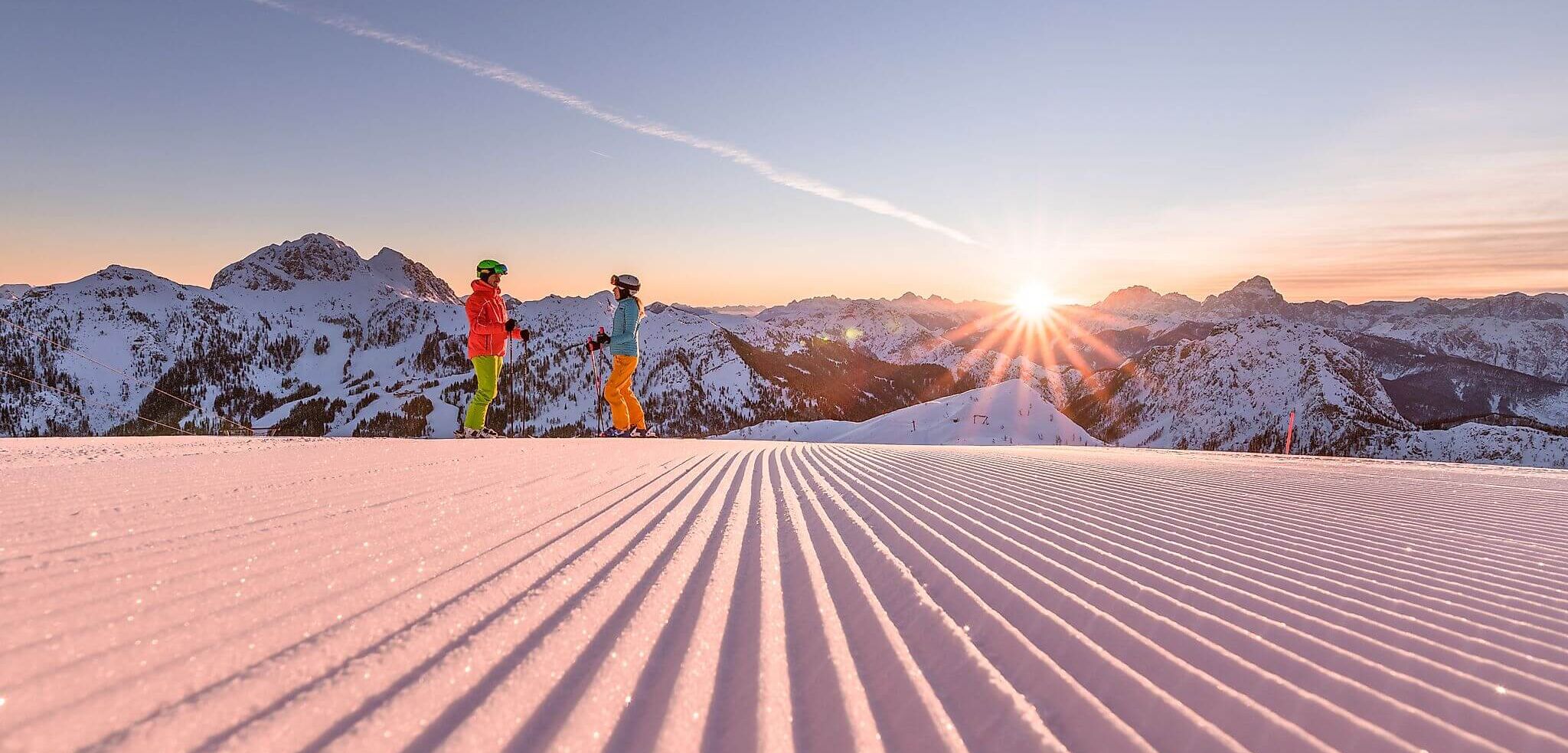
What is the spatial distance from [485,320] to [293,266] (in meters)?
211

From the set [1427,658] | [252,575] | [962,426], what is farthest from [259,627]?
[962,426]

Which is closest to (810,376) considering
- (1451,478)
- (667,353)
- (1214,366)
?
(667,353)

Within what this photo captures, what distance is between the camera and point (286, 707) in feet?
3.18

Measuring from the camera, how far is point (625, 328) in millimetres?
9195

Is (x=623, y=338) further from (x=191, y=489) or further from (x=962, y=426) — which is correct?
(x=962, y=426)

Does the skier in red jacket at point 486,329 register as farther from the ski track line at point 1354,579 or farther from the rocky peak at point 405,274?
the rocky peak at point 405,274

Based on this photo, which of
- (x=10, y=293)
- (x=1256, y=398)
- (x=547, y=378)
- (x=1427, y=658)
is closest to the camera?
A: (x=1427, y=658)

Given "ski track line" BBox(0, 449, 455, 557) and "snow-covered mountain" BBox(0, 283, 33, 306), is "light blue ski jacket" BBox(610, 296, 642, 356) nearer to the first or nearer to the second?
"ski track line" BBox(0, 449, 455, 557)

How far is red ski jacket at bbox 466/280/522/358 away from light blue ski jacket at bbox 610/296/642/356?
1527mm

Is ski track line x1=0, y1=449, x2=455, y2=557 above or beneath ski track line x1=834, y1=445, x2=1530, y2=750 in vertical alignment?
above

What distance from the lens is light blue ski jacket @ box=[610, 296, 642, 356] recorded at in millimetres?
9125

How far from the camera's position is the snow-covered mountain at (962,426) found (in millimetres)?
25000

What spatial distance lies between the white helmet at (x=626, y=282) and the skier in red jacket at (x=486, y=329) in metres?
1.44

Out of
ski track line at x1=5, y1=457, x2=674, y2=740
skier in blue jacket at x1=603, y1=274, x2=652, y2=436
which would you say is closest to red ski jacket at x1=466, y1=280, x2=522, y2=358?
skier in blue jacket at x1=603, y1=274, x2=652, y2=436
